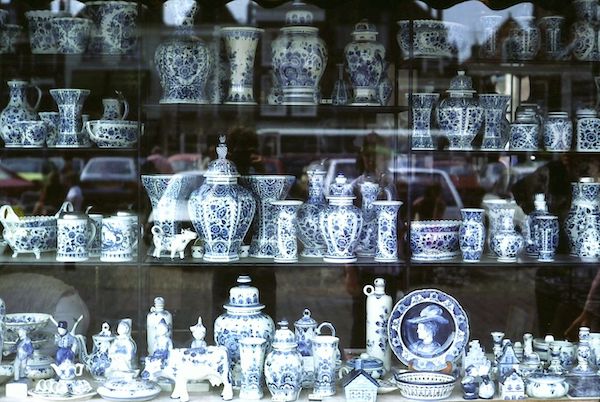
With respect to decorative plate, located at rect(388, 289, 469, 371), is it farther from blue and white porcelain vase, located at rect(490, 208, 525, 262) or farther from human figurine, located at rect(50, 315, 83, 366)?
human figurine, located at rect(50, 315, 83, 366)

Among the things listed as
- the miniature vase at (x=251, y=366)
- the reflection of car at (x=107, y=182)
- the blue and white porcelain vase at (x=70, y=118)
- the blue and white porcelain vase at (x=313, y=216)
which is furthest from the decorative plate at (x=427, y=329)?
the reflection of car at (x=107, y=182)

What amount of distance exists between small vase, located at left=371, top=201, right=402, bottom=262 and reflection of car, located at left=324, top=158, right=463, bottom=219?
1.57 m

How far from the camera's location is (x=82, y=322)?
15.1ft

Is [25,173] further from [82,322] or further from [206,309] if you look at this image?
[82,322]

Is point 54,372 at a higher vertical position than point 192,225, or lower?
lower

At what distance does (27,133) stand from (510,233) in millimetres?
2200

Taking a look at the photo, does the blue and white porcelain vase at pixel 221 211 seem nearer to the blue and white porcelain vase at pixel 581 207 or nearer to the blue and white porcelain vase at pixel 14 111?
the blue and white porcelain vase at pixel 14 111

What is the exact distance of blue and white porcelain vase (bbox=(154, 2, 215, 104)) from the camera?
14.1 ft


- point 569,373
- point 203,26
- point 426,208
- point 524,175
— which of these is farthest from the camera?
point 426,208

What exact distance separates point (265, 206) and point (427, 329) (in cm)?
90

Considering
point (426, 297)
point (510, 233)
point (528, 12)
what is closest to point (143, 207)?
point (426, 297)

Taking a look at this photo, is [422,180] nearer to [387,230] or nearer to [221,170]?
[387,230]

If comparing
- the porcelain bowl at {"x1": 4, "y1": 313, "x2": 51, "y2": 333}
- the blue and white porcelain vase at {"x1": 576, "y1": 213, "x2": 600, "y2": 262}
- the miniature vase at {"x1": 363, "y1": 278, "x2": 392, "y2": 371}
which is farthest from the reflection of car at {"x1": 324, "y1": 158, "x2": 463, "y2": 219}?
the porcelain bowl at {"x1": 4, "y1": 313, "x2": 51, "y2": 333}

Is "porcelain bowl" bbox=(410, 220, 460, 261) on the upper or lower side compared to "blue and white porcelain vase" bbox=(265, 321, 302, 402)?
upper
